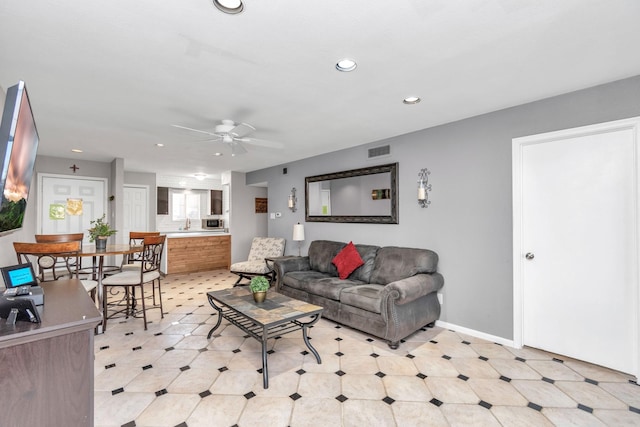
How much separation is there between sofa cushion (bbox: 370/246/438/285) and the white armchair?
2014mm

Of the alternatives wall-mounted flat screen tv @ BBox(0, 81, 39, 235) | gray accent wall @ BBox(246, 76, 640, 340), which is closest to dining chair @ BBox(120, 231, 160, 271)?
wall-mounted flat screen tv @ BBox(0, 81, 39, 235)

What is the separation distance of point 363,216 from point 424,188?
3.52ft

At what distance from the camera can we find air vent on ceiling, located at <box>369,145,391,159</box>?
4.12m

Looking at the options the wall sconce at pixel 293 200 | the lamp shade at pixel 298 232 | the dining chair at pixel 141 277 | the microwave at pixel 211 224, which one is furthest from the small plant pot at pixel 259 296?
the microwave at pixel 211 224

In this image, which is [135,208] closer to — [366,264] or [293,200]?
[293,200]

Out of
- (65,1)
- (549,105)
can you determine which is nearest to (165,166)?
(65,1)

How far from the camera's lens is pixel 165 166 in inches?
253

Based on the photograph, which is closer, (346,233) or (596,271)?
(596,271)

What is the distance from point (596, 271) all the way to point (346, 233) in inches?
117

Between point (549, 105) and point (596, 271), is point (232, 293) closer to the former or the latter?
point (596, 271)

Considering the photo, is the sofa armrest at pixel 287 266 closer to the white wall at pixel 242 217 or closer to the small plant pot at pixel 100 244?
the small plant pot at pixel 100 244

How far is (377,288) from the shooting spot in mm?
3506

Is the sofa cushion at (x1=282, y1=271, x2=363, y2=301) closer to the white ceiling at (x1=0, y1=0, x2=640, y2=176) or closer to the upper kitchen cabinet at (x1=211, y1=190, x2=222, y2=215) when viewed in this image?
the white ceiling at (x1=0, y1=0, x2=640, y2=176)

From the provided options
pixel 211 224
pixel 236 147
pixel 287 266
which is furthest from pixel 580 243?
pixel 211 224
